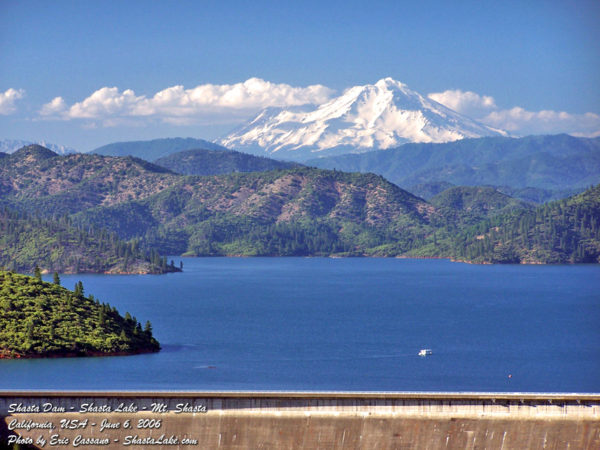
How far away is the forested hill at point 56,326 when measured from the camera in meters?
120

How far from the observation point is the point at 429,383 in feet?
374

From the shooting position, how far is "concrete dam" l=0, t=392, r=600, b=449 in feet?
256

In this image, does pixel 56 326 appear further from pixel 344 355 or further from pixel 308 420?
pixel 308 420

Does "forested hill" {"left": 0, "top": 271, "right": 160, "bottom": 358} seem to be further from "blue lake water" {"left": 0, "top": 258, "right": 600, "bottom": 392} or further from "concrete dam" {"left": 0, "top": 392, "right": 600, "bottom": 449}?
"concrete dam" {"left": 0, "top": 392, "right": 600, "bottom": 449}

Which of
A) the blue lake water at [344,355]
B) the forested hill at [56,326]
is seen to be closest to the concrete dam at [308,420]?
the blue lake water at [344,355]

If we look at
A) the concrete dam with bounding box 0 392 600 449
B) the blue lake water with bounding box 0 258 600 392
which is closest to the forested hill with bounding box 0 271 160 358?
the blue lake water with bounding box 0 258 600 392

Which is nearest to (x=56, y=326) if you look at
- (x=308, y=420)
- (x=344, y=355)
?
(x=344, y=355)

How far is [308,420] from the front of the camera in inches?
3103

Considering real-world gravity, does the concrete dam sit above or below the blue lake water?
above

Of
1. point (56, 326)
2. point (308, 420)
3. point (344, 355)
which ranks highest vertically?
point (308, 420)

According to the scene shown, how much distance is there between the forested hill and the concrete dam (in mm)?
42899

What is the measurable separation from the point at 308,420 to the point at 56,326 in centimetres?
5593

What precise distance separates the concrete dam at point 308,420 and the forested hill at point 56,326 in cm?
4290

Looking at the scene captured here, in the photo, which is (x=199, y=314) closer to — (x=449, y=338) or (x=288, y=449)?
(x=449, y=338)
